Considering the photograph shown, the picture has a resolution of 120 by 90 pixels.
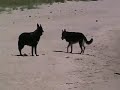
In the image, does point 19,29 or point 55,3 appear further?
point 55,3

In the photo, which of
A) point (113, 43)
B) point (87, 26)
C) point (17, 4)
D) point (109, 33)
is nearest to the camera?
point (113, 43)

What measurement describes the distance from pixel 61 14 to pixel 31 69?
2050cm

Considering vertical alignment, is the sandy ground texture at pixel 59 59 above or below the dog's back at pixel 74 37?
below

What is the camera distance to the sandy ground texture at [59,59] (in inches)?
508

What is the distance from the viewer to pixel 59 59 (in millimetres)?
16234

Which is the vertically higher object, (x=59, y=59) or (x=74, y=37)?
(x=74, y=37)

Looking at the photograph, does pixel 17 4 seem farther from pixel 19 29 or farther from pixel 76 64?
pixel 76 64

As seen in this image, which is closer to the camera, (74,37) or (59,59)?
(59,59)

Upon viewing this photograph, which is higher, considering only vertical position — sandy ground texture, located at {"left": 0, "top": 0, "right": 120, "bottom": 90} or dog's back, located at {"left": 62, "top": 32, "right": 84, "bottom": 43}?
dog's back, located at {"left": 62, "top": 32, "right": 84, "bottom": 43}

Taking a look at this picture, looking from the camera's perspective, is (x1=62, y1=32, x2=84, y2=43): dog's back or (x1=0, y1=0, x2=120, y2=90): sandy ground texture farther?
(x1=62, y1=32, x2=84, y2=43): dog's back

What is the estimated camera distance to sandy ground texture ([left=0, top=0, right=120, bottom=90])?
508 inches

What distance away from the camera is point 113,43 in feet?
71.6

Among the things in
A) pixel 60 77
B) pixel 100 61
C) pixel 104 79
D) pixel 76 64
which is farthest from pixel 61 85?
pixel 100 61

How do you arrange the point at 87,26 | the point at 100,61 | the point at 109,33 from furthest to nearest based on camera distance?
1. the point at 87,26
2. the point at 109,33
3. the point at 100,61
